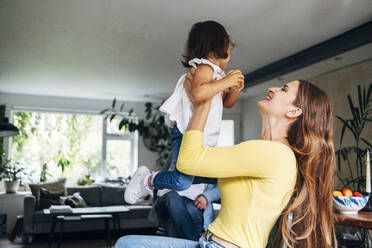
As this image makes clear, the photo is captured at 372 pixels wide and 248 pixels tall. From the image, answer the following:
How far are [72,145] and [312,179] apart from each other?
7.96 meters

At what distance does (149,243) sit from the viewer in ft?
4.06

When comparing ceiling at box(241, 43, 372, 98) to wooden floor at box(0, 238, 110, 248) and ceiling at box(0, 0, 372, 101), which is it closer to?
ceiling at box(0, 0, 372, 101)

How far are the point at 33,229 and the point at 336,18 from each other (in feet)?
17.3

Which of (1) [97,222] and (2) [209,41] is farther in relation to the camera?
(1) [97,222]

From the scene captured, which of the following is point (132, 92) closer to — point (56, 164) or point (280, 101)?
point (56, 164)

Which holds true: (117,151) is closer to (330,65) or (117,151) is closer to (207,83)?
(330,65)

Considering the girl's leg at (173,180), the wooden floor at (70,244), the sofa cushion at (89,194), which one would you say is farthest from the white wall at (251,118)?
the girl's leg at (173,180)

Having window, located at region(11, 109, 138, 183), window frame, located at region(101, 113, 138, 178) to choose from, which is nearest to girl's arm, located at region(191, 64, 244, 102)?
window, located at region(11, 109, 138, 183)

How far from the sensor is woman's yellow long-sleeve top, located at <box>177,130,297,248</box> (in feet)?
3.56

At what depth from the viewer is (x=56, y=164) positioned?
326 inches

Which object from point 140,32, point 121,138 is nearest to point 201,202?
point 140,32

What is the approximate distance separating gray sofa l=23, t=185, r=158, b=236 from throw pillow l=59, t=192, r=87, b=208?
0.25 metres

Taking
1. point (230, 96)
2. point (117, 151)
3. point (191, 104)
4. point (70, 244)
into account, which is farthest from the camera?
point (117, 151)

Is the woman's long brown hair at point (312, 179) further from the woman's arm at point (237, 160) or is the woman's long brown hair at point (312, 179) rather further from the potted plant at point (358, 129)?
the potted plant at point (358, 129)
